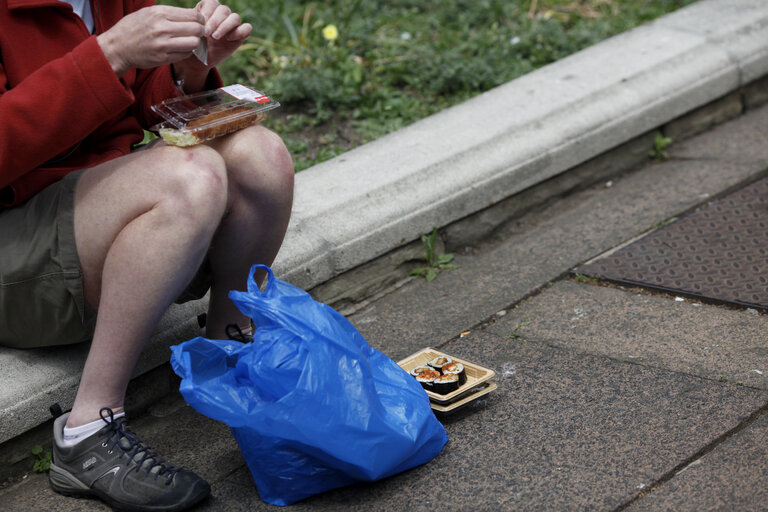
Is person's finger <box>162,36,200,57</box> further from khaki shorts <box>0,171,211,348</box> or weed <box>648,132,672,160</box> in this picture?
weed <box>648,132,672,160</box>

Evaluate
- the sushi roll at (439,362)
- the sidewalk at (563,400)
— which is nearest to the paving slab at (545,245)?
the sidewalk at (563,400)

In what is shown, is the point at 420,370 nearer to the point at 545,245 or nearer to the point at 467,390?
the point at 467,390

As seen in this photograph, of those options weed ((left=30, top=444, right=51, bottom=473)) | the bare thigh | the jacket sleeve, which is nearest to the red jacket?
the jacket sleeve

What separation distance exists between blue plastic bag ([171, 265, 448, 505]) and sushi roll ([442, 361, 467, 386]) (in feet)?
0.67

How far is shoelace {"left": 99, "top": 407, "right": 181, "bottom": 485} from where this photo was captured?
5.98 feet

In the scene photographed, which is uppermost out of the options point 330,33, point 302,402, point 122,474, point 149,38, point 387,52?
point 149,38

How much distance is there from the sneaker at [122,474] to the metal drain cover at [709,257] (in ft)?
4.51

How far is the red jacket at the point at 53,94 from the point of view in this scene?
67.6 inches

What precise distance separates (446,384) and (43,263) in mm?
925

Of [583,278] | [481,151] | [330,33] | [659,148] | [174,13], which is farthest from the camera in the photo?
[330,33]

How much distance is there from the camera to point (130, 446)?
6.05 feet

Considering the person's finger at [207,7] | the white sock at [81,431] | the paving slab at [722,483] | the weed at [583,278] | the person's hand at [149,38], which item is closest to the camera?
the paving slab at [722,483]

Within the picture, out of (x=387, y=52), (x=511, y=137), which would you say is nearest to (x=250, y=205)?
(x=511, y=137)

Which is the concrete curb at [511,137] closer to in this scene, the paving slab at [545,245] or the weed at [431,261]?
the weed at [431,261]
